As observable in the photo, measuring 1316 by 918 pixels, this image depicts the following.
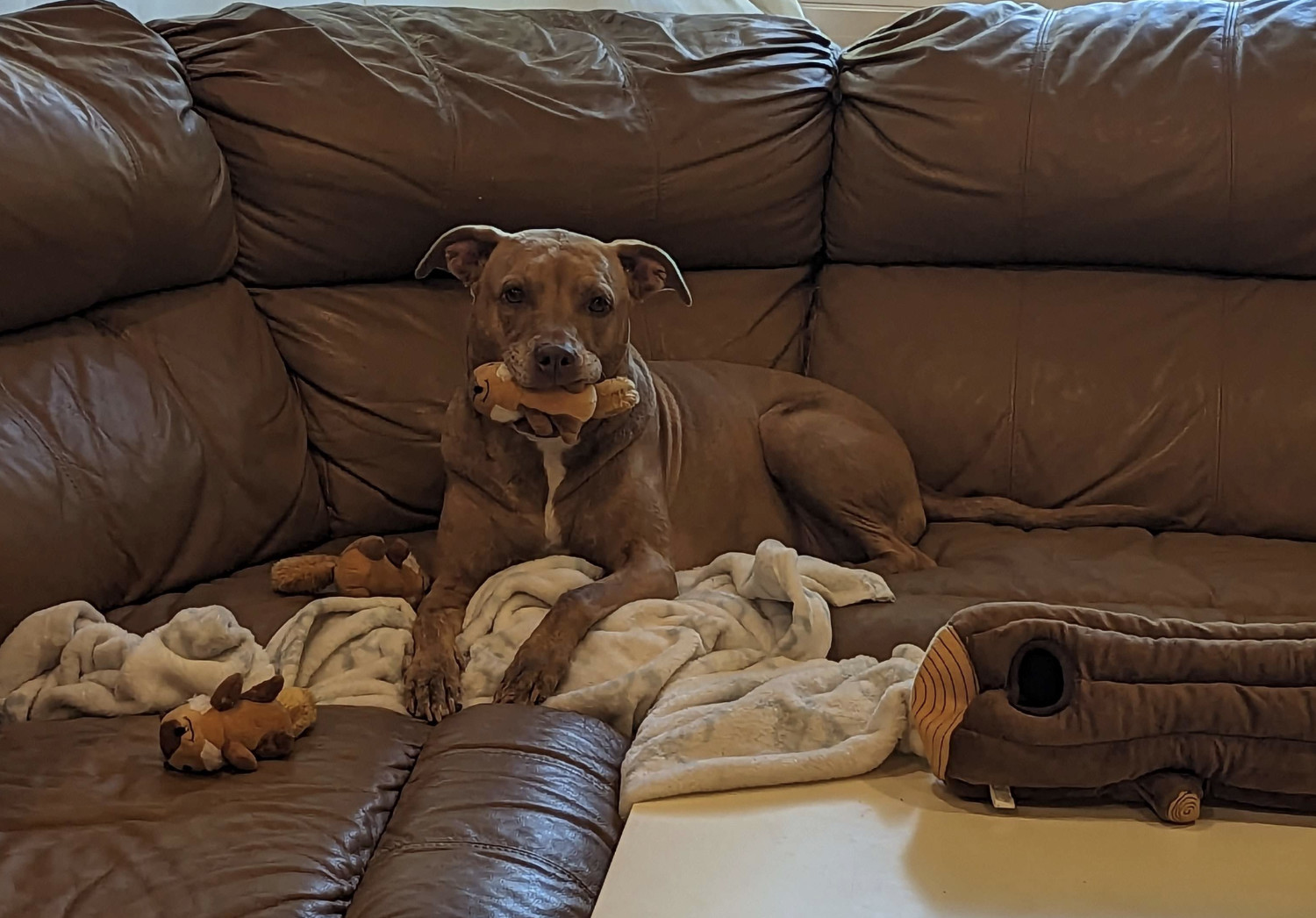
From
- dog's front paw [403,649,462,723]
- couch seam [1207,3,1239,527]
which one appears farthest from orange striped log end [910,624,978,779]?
couch seam [1207,3,1239,527]

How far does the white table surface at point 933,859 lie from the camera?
4.26 feet

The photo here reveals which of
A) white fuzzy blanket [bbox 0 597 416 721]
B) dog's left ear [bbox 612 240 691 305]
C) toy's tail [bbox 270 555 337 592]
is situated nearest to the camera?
white fuzzy blanket [bbox 0 597 416 721]

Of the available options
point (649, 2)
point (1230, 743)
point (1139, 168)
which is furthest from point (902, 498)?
point (649, 2)

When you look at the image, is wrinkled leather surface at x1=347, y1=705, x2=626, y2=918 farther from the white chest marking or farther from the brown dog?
the white chest marking

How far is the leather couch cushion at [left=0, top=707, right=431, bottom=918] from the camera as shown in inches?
50.5

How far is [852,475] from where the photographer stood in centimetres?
240

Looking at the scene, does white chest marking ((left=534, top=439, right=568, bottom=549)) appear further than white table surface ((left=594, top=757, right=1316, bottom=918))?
Yes

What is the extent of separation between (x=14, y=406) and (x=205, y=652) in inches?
19.7

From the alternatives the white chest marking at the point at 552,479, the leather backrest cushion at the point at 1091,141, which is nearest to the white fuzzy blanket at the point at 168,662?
the white chest marking at the point at 552,479

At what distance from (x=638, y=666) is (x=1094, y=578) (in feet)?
2.88

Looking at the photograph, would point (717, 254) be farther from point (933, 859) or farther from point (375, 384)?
point (933, 859)

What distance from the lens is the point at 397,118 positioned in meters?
2.39

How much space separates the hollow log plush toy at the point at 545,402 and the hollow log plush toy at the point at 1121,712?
2.56 feet

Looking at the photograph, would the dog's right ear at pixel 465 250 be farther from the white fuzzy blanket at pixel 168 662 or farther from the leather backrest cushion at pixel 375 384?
the white fuzzy blanket at pixel 168 662
